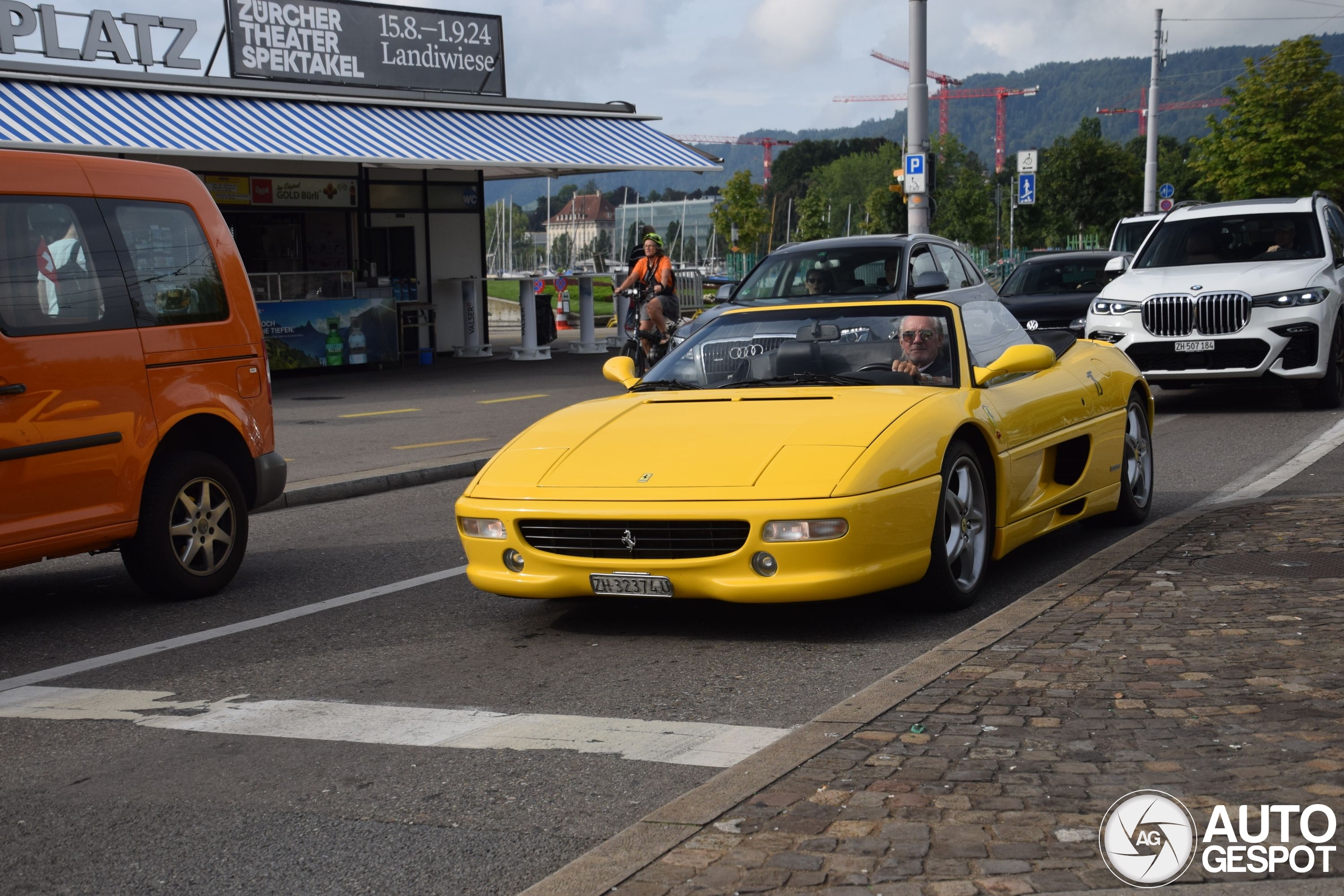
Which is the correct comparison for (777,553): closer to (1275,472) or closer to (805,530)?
(805,530)

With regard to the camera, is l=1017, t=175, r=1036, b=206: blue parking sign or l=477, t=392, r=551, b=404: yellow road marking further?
l=1017, t=175, r=1036, b=206: blue parking sign

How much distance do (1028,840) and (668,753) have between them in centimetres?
132

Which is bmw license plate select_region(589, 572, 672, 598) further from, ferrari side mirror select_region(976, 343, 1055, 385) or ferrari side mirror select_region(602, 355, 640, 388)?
ferrari side mirror select_region(976, 343, 1055, 385)

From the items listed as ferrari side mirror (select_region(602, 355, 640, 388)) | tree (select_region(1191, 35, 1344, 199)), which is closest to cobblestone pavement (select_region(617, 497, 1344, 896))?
ferrari side mirror (select_region(602, 355, 640, 388))

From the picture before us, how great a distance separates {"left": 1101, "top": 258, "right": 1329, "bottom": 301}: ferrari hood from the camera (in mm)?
14156

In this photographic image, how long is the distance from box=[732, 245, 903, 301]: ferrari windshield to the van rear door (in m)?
7.35

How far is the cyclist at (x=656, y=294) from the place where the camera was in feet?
60.6

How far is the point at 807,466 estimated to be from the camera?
19.5 feet

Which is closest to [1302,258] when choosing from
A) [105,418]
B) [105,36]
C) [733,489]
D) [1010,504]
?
[1010,504]

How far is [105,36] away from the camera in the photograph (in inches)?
824

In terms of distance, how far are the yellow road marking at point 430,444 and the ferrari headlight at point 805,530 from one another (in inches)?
313

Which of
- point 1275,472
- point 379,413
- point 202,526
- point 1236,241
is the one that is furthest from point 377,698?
point 1236,241

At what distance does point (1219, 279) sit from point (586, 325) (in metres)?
14.8

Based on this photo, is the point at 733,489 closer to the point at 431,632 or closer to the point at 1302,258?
the point at 431,632
